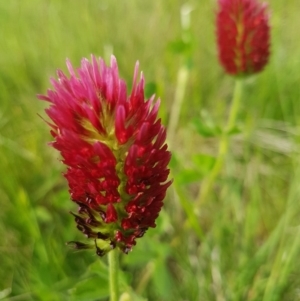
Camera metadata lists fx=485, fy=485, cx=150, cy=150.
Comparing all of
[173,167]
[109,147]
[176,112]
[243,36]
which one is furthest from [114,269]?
[176,112]

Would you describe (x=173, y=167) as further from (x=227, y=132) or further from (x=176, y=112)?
(x=176, y=112)

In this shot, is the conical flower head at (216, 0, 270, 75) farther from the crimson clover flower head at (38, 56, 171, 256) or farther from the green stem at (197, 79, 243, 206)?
the crimson clover flower head at (38, 56, 171, 256)

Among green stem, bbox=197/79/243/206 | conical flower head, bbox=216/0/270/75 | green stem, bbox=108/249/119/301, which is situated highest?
conical flower head, bbox=216/0/270/75

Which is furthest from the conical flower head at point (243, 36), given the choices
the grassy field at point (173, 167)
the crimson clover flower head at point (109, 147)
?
the crimson clover flower head at point (109, 147)

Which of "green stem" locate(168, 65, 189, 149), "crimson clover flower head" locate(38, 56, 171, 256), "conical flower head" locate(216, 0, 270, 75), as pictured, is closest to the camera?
"crimson clover flower head" locate(38, 56, 171, 256)

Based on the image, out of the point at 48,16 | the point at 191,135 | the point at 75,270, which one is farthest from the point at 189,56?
the point at 48,16

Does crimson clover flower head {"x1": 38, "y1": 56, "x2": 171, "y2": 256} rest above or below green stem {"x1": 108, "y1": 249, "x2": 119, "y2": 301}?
above

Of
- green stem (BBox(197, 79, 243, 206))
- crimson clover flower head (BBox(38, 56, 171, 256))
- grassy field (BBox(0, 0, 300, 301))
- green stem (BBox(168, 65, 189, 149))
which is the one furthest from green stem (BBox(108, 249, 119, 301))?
green stem (BBox(168, 65, 189, 149))
